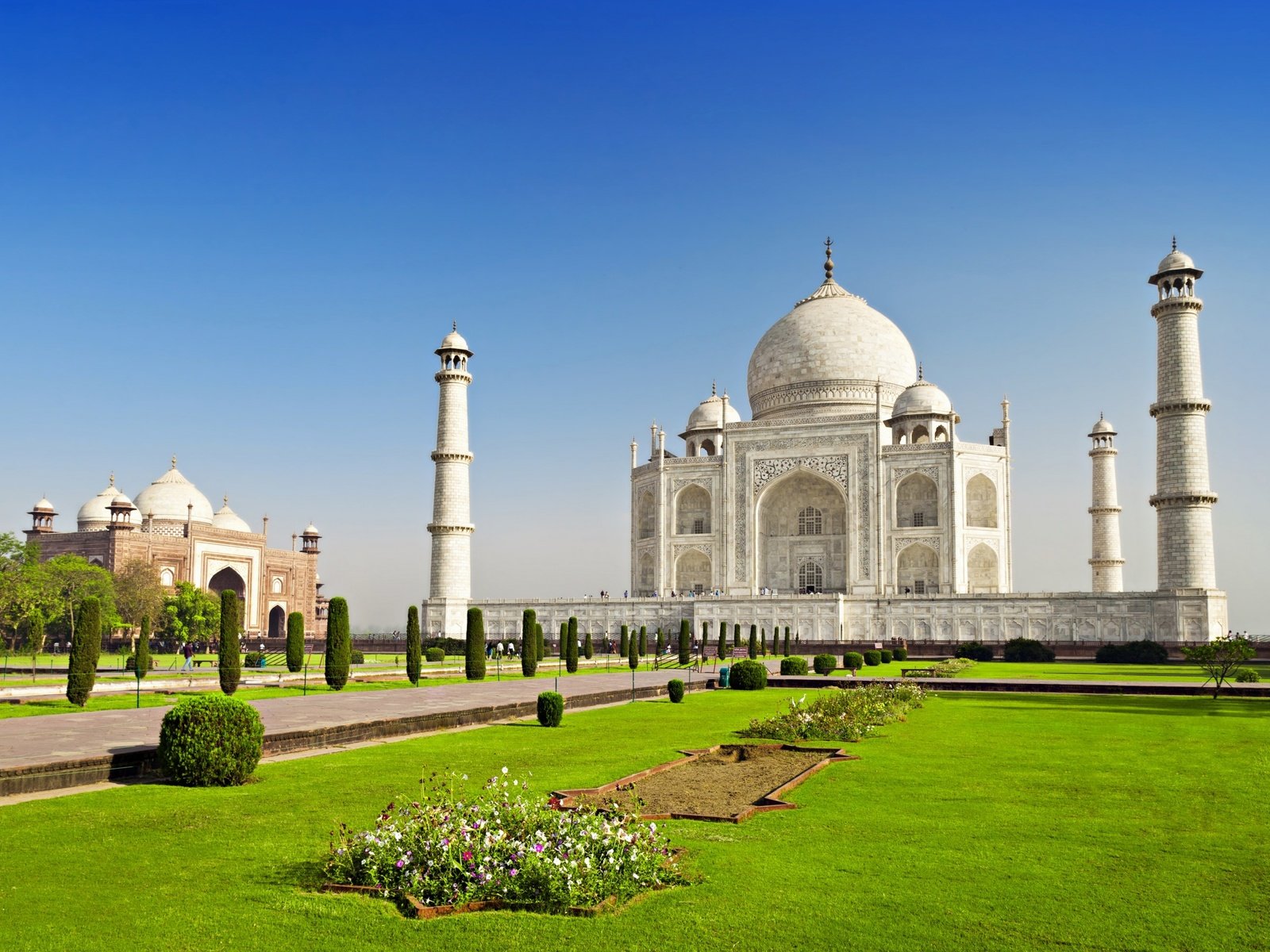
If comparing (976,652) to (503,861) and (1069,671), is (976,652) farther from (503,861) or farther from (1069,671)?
(503,861)

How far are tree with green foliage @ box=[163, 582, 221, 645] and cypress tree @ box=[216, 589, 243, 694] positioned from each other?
2324 centimetres

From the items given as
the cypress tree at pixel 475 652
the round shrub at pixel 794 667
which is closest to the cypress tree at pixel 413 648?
the cypress tree at pixel 475 652

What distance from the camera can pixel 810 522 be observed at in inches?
1703

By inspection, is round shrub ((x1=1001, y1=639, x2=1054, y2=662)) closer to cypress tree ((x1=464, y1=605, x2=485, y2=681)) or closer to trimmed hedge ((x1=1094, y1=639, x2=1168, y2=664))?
trimmed hedge ((x1=1094, y1=639, x2=1168, y2=664))

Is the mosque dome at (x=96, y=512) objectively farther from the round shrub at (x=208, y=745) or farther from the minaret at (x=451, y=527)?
the round shrub at (x=208, y=745)

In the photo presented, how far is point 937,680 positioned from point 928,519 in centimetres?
2086

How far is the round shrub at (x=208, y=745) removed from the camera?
7.87 meters

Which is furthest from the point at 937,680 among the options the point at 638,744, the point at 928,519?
the point at 928,519

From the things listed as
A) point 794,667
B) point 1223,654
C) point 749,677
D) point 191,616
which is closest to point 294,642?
point 749,677

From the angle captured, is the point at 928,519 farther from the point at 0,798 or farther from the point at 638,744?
the point at 0,798

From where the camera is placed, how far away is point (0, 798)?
7336 millimetres

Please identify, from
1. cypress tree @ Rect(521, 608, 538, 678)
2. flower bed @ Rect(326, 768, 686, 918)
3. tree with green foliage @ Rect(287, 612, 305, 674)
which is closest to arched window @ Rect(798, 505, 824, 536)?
cypress tree @ Rect(521, 608, 538, 678)

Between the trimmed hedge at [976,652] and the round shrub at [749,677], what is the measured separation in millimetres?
13786

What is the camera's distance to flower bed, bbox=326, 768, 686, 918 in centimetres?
480
